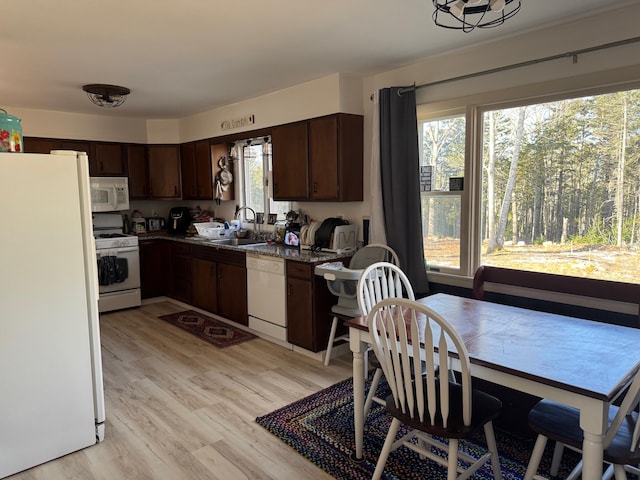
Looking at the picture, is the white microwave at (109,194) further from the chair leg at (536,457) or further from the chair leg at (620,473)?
the chair leg at (620,473)

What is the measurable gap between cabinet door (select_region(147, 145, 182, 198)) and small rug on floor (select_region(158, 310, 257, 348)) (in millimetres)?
1677

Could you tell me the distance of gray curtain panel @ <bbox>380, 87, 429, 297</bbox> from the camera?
3.29 meters

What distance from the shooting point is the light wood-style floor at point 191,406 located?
223 centimetres

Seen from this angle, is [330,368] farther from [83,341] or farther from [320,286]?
[83,341]

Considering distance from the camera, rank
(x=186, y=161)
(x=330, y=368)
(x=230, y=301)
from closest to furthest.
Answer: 1. (x=330, y=368)
2. (x=230, y=301)
3. (x=186, y=161)

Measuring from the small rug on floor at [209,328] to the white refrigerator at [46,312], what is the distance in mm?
1646

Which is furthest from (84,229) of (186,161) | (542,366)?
(186,161)

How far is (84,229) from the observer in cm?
237

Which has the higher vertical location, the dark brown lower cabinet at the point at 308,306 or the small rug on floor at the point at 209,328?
the dark brown lower cabinet at the point at 308,306

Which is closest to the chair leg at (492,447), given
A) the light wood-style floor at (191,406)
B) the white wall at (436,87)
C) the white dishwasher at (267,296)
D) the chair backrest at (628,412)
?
the chair backrest at (628,412)

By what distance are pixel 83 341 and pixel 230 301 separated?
2055mm

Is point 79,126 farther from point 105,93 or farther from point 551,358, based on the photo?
point 551,358

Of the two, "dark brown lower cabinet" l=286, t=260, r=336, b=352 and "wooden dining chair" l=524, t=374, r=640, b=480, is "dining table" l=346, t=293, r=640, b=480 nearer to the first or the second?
"wooden dining chair" l=524, t=374, r=640, b=480

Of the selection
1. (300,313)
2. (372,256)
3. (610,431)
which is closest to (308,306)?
(300,313)
